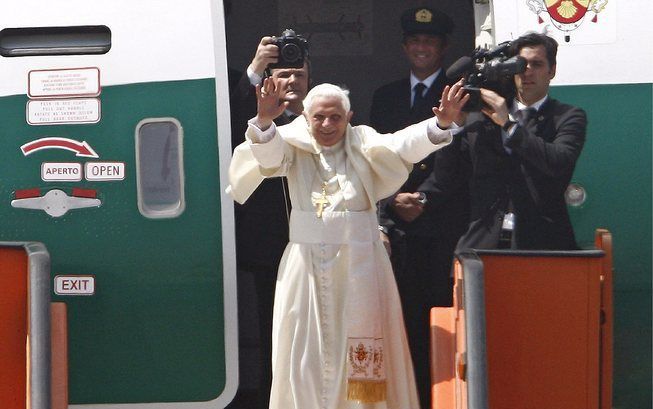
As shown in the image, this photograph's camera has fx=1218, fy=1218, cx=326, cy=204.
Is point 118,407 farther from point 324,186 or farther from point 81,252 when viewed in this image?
point 324,186

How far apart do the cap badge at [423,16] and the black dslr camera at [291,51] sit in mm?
864

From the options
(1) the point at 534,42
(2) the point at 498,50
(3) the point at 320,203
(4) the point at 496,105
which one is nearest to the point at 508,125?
(4) the point at 496,105

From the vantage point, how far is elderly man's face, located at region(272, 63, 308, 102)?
584cm

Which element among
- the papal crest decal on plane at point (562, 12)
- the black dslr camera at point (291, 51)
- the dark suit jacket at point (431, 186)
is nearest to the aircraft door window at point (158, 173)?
the black dslr camera at point (291, 51)

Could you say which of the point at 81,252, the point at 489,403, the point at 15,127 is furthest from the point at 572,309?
the point at 15,127

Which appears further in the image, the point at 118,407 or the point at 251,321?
the point at 251,321

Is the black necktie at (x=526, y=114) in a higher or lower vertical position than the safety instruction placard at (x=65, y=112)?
lower

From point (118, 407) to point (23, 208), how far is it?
1.05 metres

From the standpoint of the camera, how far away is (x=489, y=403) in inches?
193

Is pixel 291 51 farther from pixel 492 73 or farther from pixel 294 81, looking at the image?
pixel 492 73

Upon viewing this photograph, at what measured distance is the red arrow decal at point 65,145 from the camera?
5777 mm

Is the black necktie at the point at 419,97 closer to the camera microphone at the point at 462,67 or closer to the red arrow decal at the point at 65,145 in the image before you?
the camera microphone at the point at 462,67

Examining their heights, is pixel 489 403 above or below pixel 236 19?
below

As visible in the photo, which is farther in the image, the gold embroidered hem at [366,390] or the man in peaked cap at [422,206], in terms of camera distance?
the man in peaked cap at [422,206]
